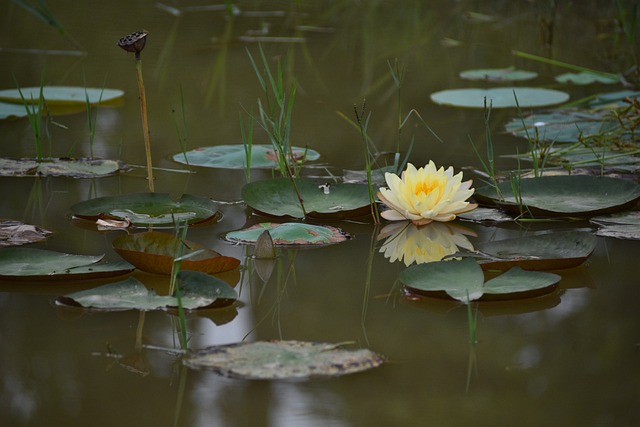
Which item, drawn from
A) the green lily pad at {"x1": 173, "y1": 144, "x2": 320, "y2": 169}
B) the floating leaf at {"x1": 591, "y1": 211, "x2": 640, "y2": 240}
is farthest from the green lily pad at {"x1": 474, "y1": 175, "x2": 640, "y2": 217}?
the green lily pad at {"x1": 173, "y1": 144, "x2": 320, "y2": 169}

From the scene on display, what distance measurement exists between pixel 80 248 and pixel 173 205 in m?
0.27

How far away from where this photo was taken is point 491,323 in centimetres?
146

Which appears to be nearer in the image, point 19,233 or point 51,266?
point 51,266

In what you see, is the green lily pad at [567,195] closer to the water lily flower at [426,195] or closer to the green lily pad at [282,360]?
the water lily flower at [426,195]

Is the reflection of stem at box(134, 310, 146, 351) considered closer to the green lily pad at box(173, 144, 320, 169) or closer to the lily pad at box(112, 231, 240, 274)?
the lily pad at box(112, 231, 240, 274)

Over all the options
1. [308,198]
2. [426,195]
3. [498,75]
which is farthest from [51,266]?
[498,75]

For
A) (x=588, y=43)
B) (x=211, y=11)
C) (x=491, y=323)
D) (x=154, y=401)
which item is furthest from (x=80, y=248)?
(x=211, y=11)

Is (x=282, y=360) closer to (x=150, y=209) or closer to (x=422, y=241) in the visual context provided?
(x=422, y=241)

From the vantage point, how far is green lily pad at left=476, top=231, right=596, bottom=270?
166 centimetres

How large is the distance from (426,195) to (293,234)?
1.01 ft

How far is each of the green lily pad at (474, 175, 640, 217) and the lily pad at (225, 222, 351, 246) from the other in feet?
1.39

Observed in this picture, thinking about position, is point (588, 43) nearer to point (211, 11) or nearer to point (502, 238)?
point (211, 11)

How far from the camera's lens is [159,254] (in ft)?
5.28

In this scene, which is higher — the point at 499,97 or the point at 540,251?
the point at 499,97
